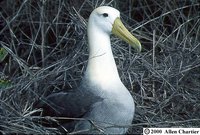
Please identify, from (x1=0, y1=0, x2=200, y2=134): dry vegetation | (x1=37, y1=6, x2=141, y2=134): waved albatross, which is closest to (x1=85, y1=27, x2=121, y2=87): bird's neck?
(x1=37, y1=6, x2=141, y2=134): waved albatross

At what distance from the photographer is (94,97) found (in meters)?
3.07

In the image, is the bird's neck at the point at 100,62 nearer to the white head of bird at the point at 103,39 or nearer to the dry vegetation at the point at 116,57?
the white head of bird at the point at 103,39

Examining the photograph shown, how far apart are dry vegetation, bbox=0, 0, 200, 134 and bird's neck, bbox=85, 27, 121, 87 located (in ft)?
0.81

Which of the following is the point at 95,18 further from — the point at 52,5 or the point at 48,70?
the point at 52,5

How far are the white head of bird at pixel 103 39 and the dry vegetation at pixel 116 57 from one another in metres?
0.26

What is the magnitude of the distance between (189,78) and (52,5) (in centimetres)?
95

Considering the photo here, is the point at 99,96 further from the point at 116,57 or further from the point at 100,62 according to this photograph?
the point at 116,57

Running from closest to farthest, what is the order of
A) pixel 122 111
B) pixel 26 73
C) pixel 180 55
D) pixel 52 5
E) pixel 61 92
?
1. pixel 122 111
2. pixel 61 92
3. pixel 26 73
4. pixel 180 55
5. pixel 52 5

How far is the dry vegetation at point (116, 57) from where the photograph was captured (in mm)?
3279

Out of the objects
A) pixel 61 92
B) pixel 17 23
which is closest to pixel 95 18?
pixel 61 92

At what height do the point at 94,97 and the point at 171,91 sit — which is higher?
the point at 94,97

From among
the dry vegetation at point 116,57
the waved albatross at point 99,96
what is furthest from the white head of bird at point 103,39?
the dry vegetation at point 116,57

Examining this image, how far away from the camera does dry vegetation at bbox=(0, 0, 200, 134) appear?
10.8 ft

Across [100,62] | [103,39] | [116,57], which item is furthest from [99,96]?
[116,57]
